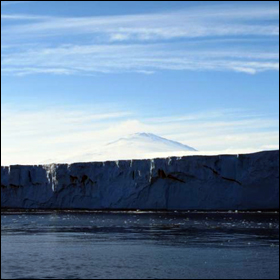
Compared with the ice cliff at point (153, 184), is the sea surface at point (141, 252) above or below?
below

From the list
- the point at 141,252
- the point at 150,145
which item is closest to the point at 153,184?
the point at 141,252

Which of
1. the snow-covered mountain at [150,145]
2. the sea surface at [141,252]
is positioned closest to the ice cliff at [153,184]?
the sea surface at [141,252]

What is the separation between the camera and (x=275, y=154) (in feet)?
91.2

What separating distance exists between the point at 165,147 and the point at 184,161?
136034mm

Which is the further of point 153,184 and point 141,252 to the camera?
point 153,184

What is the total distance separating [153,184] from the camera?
3042 centimetres

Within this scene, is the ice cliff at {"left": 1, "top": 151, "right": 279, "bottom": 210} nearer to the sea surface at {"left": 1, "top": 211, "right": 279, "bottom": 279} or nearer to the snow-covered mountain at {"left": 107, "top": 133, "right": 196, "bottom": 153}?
the sea surface at {"left": 1, "top": 211, "right": 279, "bottom": 279}

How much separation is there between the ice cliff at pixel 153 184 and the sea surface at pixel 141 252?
7997mm

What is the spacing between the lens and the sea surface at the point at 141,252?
35.0ft

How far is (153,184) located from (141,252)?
16951 mm

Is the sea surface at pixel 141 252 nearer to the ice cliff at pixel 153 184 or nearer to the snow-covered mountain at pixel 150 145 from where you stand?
the ice cliff at pixel 153 184

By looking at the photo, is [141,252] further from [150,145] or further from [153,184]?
[150,145]

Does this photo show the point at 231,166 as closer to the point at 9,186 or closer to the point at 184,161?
the point at 184,161

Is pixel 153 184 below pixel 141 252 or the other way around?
the other way around
